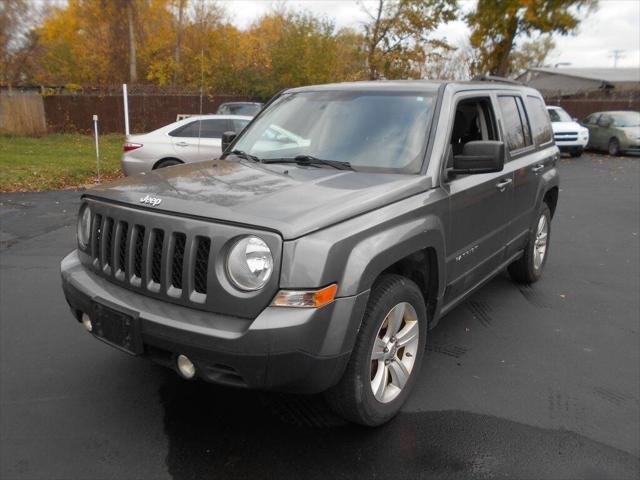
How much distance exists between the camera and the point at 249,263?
2.42 m

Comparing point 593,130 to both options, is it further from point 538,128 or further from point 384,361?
point 384,361

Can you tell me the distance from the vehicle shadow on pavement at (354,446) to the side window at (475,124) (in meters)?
2.03

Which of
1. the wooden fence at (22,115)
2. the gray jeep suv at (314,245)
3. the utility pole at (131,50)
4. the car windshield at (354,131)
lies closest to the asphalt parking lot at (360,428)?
the gray jeep suv at (314,245)

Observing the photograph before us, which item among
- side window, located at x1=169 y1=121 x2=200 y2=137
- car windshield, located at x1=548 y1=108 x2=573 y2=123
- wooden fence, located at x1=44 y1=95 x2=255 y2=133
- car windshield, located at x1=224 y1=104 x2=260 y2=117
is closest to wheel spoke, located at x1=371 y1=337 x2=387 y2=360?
side window, located at x1=169 y1=121 x2=200 y2=137

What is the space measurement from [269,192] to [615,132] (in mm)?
20368

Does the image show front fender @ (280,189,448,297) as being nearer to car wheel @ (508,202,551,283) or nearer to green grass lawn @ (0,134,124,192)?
car wheel @ (508,202,551,283)

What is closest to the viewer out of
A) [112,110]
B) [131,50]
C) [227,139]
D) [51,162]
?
[227,139]

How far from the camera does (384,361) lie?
298 cm

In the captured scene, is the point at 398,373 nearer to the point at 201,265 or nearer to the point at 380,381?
the point at 380,381

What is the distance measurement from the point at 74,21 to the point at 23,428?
39.6m

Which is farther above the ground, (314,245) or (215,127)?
(314,245)

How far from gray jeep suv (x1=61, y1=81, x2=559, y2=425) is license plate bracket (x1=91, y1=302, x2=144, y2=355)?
1 cm

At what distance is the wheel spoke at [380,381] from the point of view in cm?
294

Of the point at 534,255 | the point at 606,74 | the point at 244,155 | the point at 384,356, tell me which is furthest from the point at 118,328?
the point at 606,74
